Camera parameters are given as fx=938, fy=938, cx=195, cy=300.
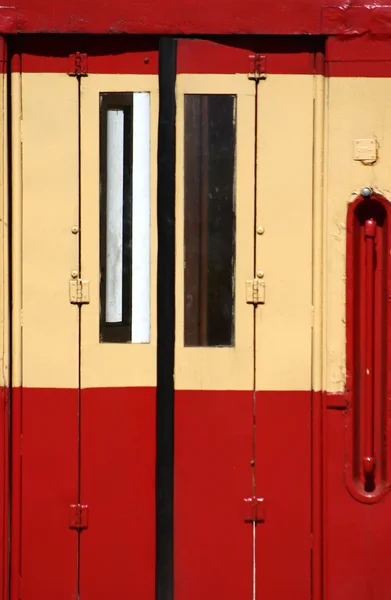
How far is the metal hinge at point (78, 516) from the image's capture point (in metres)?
3.79

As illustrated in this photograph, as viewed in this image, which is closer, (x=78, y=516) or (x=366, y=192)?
(x=366, y=192)

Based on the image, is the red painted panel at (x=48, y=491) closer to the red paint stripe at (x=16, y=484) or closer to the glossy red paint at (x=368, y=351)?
the red paint stripe at (x=16, y=484)

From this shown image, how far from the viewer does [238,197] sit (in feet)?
12.3

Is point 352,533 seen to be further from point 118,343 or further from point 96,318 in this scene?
point 96,318

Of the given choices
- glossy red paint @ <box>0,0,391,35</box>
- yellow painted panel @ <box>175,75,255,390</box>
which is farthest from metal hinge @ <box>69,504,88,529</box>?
glossy red paint @ <box>0,0,391,35</box>

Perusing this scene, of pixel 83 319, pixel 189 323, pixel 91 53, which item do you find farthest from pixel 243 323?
pixel 91 53

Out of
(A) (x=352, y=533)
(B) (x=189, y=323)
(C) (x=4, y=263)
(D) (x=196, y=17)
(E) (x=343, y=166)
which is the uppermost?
(D) (x=196, y=17)

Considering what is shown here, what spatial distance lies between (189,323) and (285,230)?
536 mm

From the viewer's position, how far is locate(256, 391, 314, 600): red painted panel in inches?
148

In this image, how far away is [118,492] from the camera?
3.79m

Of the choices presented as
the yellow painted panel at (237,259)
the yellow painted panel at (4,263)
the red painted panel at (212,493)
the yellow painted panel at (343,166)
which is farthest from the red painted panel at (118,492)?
the yellow painted panel at (343,166)

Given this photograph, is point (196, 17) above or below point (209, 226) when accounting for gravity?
above

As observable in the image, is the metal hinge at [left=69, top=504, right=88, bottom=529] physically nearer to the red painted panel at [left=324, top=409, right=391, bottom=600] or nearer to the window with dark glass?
the window with dark glass

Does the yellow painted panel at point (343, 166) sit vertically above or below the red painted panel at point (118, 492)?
above
